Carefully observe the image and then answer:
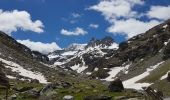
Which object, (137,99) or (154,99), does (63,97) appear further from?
(154,99)

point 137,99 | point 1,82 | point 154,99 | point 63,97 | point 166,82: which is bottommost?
point 154,99

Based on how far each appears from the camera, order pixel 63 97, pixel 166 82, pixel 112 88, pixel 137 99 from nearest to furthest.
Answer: pixel 137 99
pixel 63 97
pixel 112 88
pixel 166 82

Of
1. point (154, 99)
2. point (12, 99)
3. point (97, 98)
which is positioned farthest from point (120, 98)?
point (154, 99)

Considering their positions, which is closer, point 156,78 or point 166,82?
point 166,82

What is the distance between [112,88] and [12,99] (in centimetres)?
1981

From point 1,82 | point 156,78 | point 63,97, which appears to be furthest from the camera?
point 156,78

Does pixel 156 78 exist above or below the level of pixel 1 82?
above

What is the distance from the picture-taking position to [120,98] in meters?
59.5

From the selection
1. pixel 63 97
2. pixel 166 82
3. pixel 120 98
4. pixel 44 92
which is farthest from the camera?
pixel 166 82

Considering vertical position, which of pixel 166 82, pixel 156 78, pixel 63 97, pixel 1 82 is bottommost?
A: pixel 1 82

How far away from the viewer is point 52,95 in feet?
222

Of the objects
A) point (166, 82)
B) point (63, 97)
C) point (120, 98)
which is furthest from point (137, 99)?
point (166, 82)

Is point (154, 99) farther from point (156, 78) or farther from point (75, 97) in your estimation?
point (156, 78)

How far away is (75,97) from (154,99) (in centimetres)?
3847
